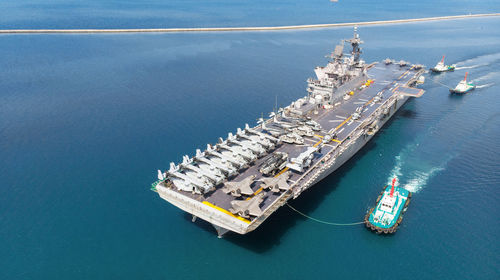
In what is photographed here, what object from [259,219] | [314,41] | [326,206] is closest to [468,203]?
[326,206]

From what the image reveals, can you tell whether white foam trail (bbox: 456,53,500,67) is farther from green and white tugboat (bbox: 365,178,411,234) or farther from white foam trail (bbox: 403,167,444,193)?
green and white tugboat (bbox: 365,178,411,234)

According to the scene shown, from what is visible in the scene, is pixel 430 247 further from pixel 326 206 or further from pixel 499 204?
pixel 499 204

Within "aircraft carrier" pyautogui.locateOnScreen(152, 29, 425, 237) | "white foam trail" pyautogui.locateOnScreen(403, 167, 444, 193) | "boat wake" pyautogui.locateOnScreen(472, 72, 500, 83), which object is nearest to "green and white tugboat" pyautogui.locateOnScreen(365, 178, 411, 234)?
"white foam trail" pyautogui.locateOnScreen(403, 167, 444, 193)

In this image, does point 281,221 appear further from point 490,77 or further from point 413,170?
point 490,77

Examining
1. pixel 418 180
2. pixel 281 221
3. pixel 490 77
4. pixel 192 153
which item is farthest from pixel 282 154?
pixel 490 77

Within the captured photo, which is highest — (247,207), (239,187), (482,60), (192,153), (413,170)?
(482,60)

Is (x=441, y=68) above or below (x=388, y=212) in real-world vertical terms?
above
